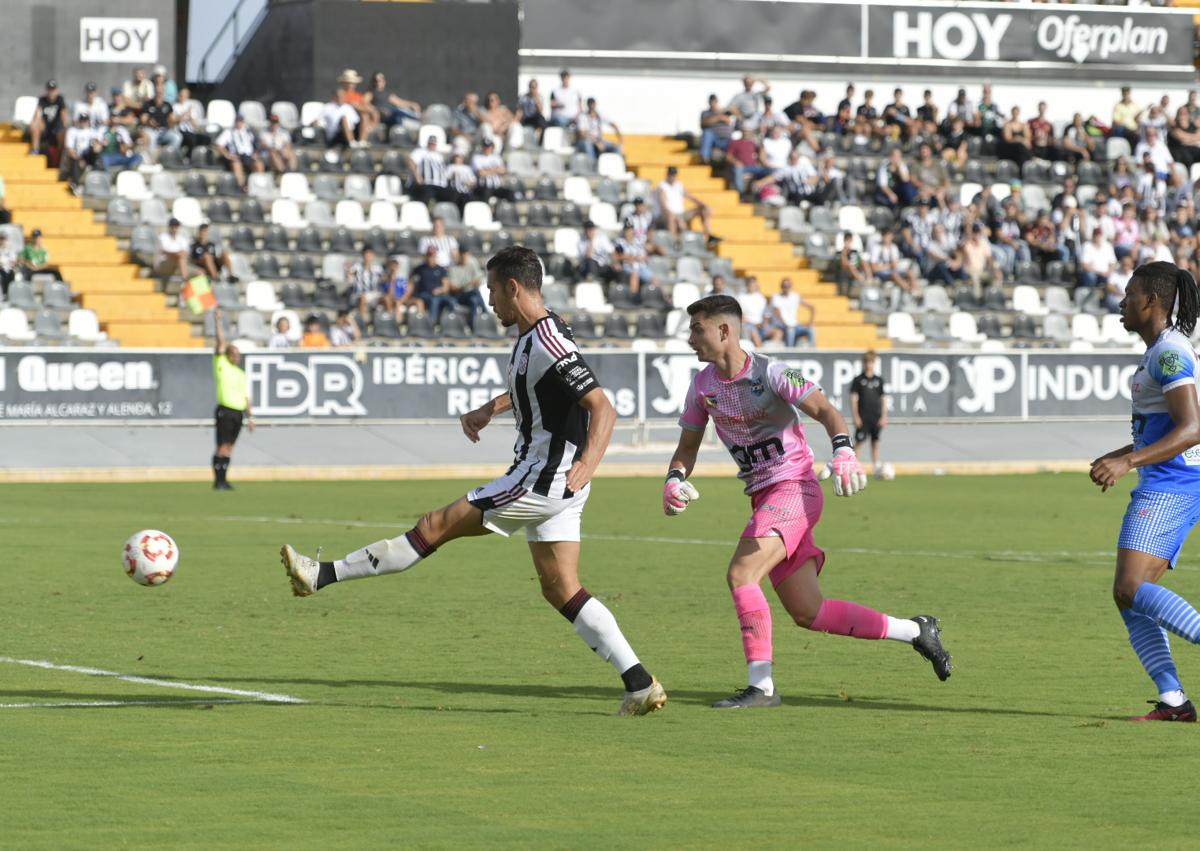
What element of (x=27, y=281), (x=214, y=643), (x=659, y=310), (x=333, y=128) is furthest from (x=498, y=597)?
(x=333, y=128)

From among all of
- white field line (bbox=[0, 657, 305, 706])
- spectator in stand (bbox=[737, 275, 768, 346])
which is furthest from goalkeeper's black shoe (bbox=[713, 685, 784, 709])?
spectator in stand (bbox=[737, 275, 768, 346])

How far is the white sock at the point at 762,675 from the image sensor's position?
966 cm

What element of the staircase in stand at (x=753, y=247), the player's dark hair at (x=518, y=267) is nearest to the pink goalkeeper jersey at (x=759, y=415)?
the player's dark hair at (x=518, y=267)

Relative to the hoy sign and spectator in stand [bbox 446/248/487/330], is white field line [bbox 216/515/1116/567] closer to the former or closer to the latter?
spectator in stand [bbox 446/248/487/330]

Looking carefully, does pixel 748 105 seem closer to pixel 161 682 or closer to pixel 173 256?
pixel 173 256

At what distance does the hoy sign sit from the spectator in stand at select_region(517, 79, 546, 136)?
287 inches

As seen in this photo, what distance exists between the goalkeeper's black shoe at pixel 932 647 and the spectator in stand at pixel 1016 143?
118ft

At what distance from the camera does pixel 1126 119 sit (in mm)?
46656

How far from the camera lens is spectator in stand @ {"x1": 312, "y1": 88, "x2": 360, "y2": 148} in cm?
3803

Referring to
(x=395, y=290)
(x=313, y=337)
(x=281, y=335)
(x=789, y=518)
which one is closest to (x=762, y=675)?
(x=789, y=518)

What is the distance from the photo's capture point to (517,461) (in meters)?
9.35

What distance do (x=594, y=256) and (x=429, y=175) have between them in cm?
326

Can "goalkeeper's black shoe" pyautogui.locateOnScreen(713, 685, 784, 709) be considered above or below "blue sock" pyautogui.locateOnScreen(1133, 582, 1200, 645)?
below

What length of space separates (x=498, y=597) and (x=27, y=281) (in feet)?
64.6
